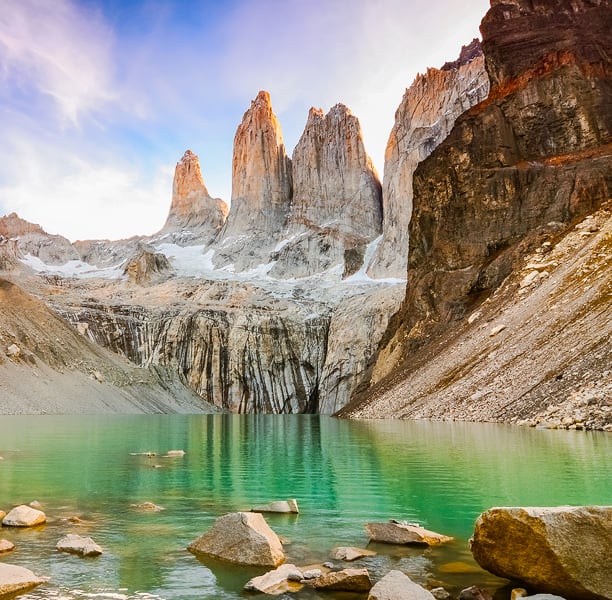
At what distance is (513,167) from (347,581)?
58.4 metres

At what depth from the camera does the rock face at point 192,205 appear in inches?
6619

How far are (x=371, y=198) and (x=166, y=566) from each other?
130 m

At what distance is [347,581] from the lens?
6.62 m

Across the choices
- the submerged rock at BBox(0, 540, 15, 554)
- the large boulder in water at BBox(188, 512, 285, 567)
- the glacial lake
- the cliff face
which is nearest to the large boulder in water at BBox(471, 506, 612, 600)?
the glacial lake

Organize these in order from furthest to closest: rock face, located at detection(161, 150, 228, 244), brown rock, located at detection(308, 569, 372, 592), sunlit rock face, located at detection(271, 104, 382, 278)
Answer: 1. rock face, located at detection(161, 150, 228, 244)
2. sunlit rock face, located at detection(271, 104, 382, 278)
3. brown rock, located at detection(308, 569, 372, 592)

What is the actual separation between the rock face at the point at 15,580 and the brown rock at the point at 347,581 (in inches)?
119

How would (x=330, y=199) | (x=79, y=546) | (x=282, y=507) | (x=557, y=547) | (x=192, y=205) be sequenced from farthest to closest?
1. (x=192, y=205)
2. (x=330, y=199)
3. (x=282, y=507)
4. (x=79, y=546)
5. (x=557, y=547)

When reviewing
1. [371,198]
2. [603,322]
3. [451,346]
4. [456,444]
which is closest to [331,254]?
[371,198]

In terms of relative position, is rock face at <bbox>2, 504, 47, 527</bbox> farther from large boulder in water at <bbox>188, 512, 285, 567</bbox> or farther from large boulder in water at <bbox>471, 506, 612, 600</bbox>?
large boulder in water at <bbox>471, 506, 612, 600</bbox>

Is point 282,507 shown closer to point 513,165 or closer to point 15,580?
point 15,580

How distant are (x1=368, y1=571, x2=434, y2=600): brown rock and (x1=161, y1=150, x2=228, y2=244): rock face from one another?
15920 centimetres

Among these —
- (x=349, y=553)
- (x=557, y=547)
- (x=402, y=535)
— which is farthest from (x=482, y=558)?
(x=402, y=535)

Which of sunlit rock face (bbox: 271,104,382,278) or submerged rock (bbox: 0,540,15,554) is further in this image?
sunlit rock face (bbox: 271,104,382,278)

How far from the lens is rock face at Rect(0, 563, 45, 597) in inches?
255
